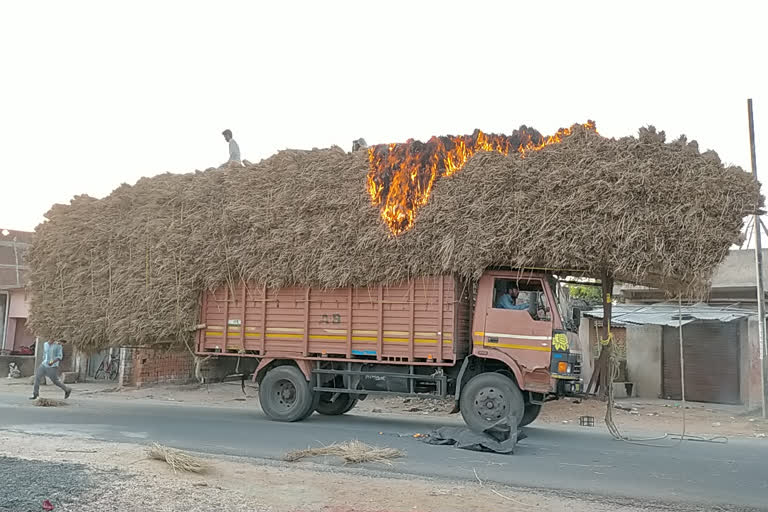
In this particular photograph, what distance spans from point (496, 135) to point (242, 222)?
184 inches

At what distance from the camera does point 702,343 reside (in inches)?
734

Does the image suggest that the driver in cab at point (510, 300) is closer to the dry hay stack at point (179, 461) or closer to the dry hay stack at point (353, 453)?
the dry hay stack at point (353, 453)

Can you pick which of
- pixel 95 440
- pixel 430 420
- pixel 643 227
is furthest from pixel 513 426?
pixel 95 440

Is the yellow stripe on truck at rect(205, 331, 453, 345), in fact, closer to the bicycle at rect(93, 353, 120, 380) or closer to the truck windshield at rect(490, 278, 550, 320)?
the truck windshield at rect(490, 278, 550, 320)

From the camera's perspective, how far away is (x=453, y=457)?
27.6ft

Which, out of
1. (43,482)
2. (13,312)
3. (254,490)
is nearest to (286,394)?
(254,490)

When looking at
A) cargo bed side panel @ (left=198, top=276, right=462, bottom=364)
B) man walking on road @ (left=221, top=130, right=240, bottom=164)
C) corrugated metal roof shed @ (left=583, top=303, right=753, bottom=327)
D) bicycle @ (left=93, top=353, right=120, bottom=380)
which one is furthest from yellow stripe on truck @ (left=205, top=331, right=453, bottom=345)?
bicycle @ (left=93, top=353, right=120, bottom=380)

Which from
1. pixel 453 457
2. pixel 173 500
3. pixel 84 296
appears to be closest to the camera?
pixel 173 500

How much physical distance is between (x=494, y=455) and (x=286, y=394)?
452cm

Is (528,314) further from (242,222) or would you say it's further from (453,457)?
(242,222)

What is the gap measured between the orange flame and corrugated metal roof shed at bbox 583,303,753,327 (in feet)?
29.9

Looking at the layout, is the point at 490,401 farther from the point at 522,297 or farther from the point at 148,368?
the point at 148,368

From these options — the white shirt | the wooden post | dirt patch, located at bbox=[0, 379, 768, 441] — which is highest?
the white shirt

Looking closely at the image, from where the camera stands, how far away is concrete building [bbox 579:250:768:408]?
680 inches
